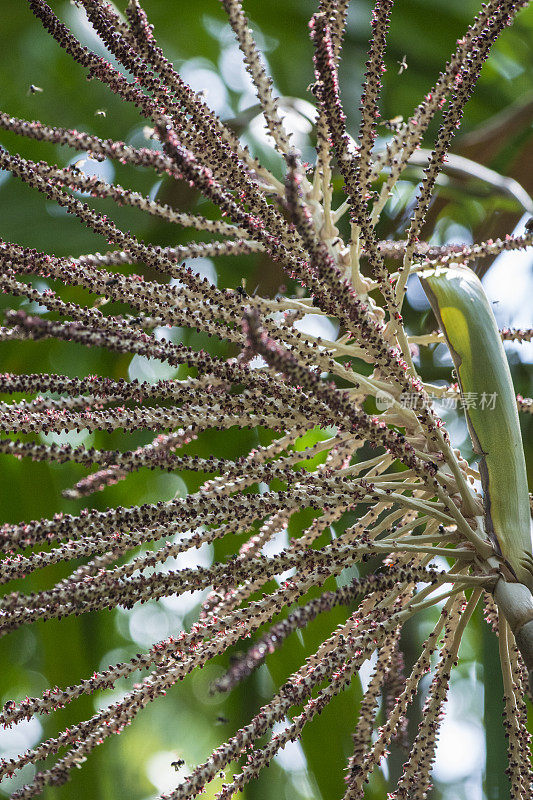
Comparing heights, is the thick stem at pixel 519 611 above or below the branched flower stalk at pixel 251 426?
below

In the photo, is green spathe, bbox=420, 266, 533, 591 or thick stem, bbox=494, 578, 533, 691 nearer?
thick stem, bbox=494, 578, 533, 691

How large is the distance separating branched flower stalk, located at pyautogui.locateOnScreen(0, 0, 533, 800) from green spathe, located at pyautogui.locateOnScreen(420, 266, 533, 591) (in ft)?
0.11

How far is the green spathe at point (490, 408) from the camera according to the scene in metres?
1.07

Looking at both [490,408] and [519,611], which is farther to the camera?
[490,408]

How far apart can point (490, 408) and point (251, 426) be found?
13.5 inches

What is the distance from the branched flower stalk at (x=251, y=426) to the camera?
38.1 inches

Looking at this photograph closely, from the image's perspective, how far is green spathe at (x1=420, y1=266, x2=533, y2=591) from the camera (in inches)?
41.9

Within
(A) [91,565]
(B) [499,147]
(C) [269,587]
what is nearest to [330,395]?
(A) [91,565]

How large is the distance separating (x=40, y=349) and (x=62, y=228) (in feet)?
1.30

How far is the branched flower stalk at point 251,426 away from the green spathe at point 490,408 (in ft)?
0.11

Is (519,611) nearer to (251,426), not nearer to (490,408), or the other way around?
(490,408)

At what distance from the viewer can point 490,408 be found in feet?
3.74

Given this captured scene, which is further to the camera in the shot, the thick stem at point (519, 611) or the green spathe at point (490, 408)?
the green spathe at point (490, 408)

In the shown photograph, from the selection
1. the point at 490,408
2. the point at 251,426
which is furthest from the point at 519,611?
the point at 251,426
